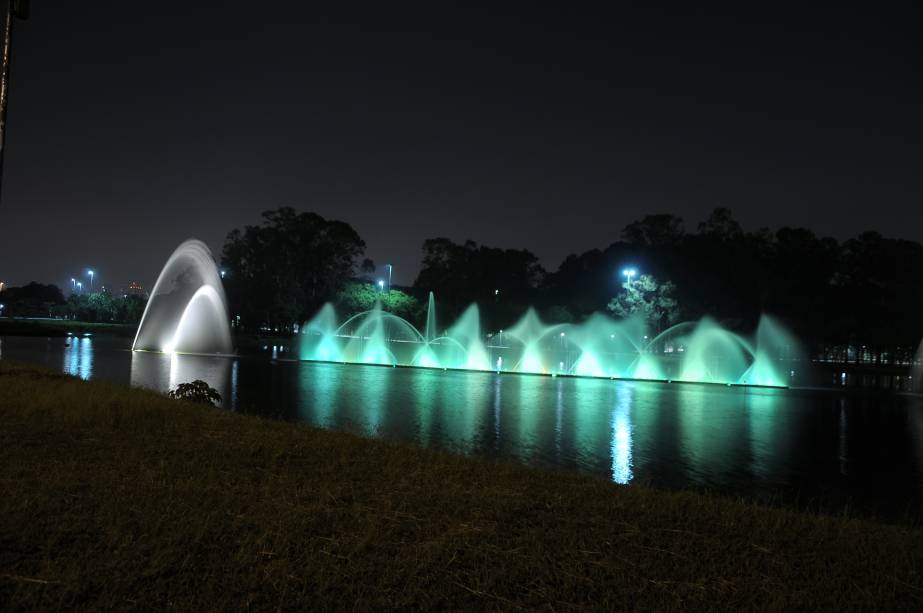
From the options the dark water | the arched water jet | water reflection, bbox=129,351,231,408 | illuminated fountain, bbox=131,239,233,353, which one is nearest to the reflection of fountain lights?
the dark water

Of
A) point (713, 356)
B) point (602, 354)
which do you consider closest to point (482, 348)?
point (602, 354)

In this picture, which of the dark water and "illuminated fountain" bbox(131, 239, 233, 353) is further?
"illuminated fountain" bbox(131, 239, 233, 353)

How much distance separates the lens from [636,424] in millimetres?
17812

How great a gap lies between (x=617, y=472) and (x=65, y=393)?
9844 millimetres

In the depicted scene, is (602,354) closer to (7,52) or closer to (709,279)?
(709,279)

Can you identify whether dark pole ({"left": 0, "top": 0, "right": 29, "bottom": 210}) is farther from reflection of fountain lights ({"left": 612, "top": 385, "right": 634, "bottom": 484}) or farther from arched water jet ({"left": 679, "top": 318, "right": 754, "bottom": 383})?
arched water jet ({"left": 679, "top": 318, "right": 754, "bottom": 383})

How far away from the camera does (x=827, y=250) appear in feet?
230

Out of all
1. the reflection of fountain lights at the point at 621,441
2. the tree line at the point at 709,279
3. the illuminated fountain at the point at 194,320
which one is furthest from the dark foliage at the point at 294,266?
the reflection of fountain lights at the point at 621,441

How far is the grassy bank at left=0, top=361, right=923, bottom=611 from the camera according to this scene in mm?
4289

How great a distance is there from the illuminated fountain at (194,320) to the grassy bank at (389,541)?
39748mm

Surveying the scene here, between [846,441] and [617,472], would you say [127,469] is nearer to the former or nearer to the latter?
[617,472]

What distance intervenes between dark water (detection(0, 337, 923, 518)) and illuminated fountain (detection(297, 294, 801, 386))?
8521 mm

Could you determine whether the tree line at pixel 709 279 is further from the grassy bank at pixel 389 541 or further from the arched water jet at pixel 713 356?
the grassy bank at pixel 389 541

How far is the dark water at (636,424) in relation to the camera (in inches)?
462
